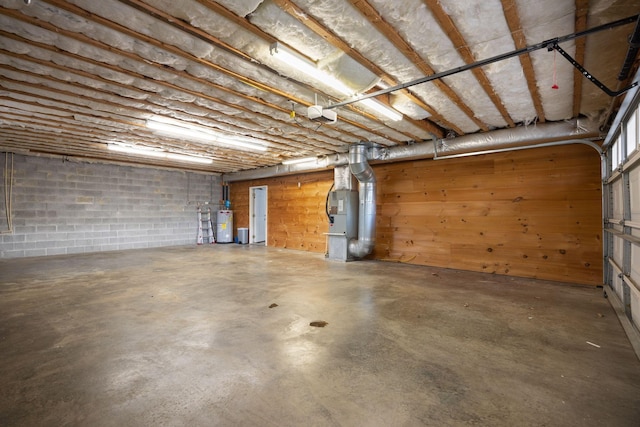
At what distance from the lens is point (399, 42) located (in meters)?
2.33

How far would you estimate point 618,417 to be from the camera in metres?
1.51

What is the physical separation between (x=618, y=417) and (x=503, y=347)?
0.79 meters

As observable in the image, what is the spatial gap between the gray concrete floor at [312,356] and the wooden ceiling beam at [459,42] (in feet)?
7.70

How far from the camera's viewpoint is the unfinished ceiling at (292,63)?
201 cm

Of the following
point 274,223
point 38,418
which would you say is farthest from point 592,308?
point 274,223

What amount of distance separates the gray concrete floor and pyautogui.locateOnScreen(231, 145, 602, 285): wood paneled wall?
0.82 metres

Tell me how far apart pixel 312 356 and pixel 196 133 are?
4.09 m

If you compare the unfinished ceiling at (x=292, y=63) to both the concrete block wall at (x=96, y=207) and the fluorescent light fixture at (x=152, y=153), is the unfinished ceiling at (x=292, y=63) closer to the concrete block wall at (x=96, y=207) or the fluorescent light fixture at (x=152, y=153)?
the fluorescent light fixture at (x=152, y=153)

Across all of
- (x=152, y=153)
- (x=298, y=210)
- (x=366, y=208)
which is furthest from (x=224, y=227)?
(x=366, y=208)

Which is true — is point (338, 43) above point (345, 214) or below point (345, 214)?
above

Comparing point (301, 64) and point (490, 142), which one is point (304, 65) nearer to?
point (301, 64)

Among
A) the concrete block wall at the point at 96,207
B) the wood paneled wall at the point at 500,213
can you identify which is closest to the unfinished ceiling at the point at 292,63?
the wood paneled wall at the point at 500,213

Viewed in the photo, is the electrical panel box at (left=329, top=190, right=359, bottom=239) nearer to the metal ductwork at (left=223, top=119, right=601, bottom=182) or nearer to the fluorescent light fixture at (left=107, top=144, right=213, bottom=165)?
the metal ductwork at (left=223, top=119, right=601, bottom=182)

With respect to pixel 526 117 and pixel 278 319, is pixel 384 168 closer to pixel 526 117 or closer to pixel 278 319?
pixel 526 117
